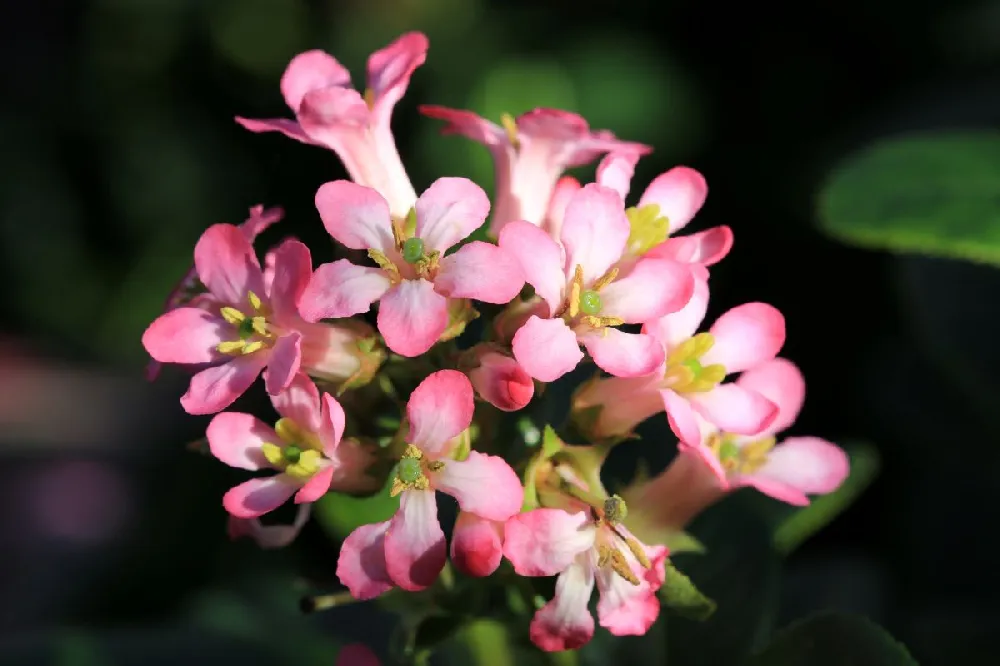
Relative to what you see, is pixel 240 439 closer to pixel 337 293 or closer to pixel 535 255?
pixel 337 293

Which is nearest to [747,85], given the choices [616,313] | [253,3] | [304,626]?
[253,3]

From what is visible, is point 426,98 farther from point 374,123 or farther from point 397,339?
point 397,339

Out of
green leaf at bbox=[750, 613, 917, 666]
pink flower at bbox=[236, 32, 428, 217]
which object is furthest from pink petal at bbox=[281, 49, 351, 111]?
green leaf at bbox=[750, 613, 917, 666]

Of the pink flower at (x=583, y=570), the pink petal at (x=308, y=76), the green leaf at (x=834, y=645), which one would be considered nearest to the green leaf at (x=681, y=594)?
the pink flower at (x=583, y=570)

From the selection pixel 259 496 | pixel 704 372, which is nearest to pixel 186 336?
pixel 259 496

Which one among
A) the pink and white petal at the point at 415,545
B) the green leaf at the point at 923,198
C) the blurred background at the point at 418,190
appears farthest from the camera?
the blurred background at the point at 418,190

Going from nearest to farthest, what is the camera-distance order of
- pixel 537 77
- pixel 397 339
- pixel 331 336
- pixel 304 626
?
1. pixel 397 339
2. pixel 331 336
3. pixel 304 626
4. pixel 537 77

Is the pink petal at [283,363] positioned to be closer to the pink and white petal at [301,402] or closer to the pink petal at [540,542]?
the pink and white petal at [301,402]
